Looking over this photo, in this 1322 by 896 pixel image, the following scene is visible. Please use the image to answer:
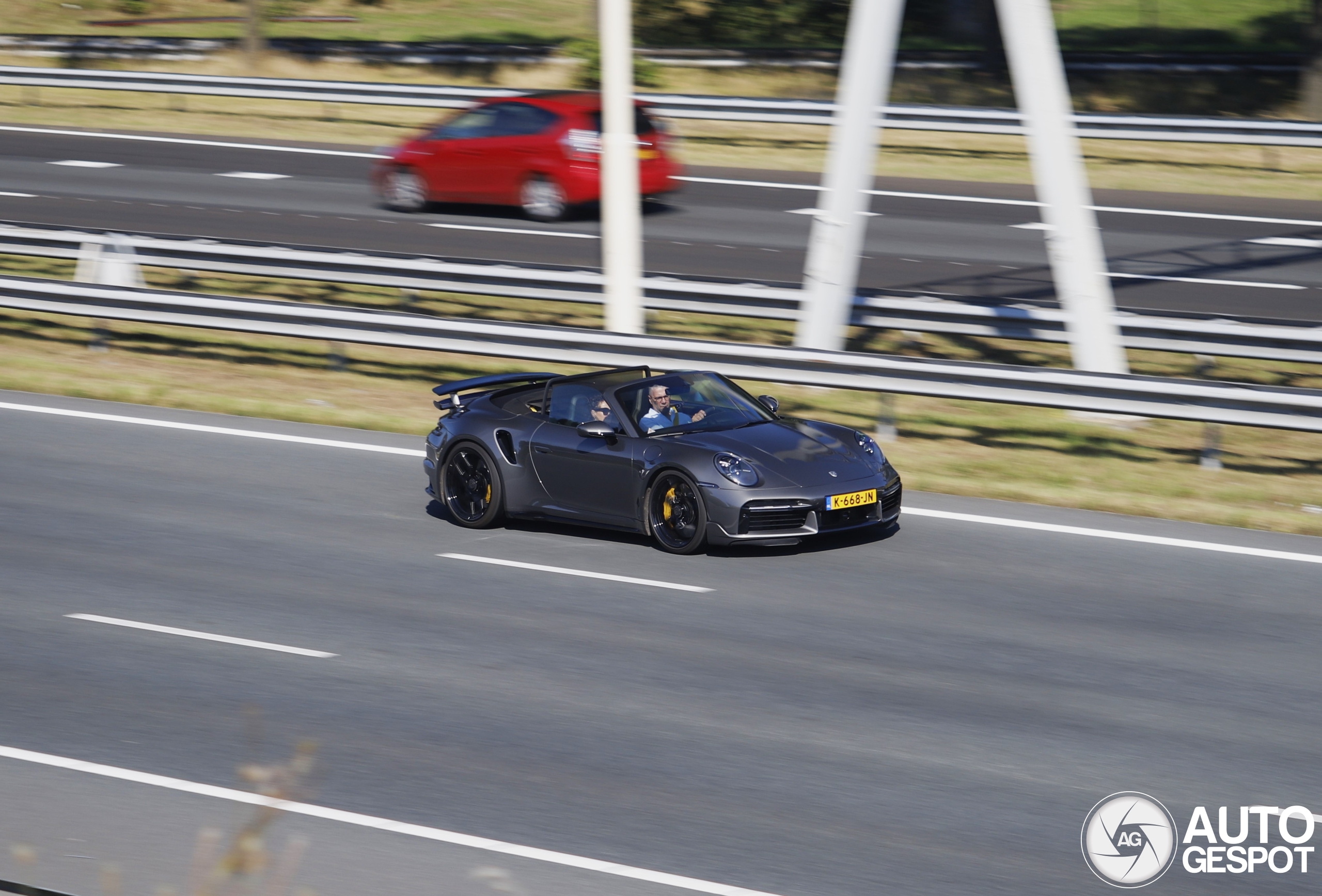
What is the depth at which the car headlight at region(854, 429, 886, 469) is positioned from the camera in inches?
425

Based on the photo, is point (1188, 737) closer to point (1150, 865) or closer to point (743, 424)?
point (1150, 865)

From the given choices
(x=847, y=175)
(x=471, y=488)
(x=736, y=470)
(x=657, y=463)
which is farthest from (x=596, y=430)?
(x=847, y=175)

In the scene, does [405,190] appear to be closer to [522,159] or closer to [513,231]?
[522,159]

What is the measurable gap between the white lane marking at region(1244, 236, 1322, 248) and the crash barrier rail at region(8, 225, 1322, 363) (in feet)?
19.6

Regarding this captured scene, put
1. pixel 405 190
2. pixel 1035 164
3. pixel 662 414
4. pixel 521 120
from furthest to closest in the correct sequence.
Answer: pixel 405 190 → pixel 521 120 → pixel 1035 164 → pixel 662 414

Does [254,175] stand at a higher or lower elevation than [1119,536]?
higher

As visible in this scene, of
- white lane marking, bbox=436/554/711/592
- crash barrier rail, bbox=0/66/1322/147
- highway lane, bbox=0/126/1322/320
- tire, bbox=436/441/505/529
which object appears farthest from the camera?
crash barrier rail, bbox=0/66/1322/147

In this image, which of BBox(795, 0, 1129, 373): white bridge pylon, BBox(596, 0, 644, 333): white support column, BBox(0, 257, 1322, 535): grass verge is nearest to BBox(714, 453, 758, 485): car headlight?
BBox(0, 257, 1322, 535): grass verge

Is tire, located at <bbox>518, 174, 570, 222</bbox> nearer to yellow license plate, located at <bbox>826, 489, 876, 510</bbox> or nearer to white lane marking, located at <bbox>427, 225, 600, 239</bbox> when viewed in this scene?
white lane marking, located at <bbox>427, 225, 600, 239</bbox>

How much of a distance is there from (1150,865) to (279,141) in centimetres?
2637

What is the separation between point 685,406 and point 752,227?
463 inches

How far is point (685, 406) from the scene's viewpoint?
36.9 ft

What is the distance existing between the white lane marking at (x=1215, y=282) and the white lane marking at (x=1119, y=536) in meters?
8.93

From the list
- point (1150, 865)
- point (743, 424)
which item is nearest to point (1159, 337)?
point (743, 424)
